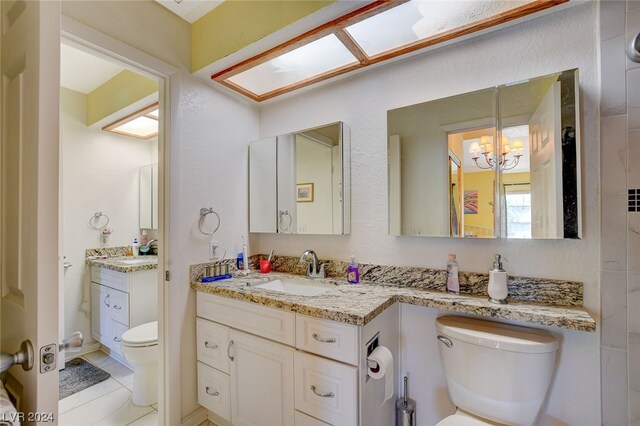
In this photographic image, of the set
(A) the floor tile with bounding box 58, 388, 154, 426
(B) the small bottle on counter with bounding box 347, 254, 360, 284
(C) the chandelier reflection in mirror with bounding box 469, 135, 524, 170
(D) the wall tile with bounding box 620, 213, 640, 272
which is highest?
(C) the chandelier reflection in mirror with bounding box 469, 135, 524, 170

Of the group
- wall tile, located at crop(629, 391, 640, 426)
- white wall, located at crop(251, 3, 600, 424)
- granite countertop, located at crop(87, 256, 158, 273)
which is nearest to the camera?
wall tile, located at crop(629, 391, 640, 426)

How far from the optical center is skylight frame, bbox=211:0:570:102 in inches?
46.9

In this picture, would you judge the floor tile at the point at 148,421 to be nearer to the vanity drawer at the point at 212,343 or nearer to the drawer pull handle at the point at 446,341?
the vanity drawer at the point at 212,343

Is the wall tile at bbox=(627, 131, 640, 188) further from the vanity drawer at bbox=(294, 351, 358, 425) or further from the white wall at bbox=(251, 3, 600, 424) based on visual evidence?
the vanity drawer at bbox=(294, 351, 358, 425)

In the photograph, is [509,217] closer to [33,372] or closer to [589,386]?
[589,386]

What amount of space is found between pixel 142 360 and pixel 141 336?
6.3 inches

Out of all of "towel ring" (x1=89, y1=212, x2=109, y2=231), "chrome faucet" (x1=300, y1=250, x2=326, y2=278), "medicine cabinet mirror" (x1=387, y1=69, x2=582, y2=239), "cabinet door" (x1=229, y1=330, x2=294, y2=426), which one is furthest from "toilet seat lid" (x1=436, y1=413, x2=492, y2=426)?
"towel ring" (x1=89, y1=212, x2=109, y2=231)

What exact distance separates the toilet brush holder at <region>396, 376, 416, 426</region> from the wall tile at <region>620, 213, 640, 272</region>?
1.10 metres

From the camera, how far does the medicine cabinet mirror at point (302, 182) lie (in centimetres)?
176

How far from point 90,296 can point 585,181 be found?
3.76 metres

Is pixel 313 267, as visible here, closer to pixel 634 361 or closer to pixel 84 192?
pixel 634 361

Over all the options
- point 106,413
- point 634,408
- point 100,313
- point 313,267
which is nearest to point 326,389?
point 313,267

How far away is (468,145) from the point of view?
1386 millimetres

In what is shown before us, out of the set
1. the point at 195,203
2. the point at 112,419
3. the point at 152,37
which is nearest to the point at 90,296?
the point at 112,419
